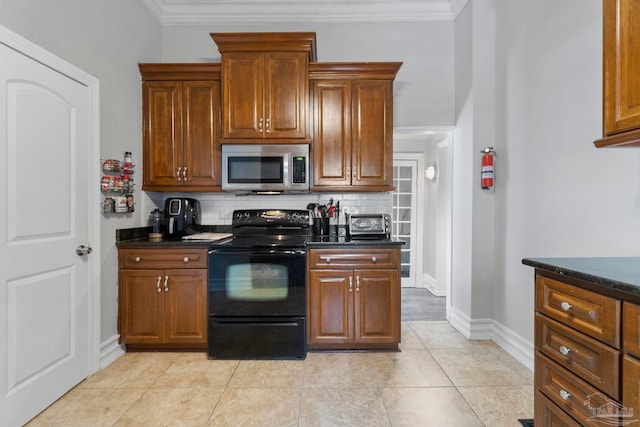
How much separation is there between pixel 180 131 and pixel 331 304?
208cm

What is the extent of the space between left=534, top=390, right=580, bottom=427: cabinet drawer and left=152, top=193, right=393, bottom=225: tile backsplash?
2153 mm

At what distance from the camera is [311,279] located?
275cm

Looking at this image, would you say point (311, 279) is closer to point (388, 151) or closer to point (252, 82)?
point (388, 151)

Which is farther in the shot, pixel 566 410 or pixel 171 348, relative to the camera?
pixel 171 348

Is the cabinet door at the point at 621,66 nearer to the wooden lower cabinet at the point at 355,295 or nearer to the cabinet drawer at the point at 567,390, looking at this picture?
the cabinet drawer at the point at 567,390

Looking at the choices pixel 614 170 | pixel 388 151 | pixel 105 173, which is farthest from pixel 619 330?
pixel 105 173

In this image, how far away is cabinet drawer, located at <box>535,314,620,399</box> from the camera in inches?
44.0

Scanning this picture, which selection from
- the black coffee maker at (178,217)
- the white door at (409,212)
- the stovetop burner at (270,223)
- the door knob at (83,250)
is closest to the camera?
the door knob at (83,250)

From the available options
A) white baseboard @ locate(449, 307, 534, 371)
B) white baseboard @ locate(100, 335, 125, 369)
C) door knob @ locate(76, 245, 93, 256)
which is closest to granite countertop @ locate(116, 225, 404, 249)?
door knob @ locate(76, 245, 93, 256)

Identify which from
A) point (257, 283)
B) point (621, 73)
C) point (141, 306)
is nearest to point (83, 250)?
point (141, 306)

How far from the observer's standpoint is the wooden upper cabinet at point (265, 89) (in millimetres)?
2906

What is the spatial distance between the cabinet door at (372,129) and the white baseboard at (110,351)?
246 cm

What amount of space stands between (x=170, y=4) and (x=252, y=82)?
1418mm

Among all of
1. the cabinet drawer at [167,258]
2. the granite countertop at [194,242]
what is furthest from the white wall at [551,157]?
the cabinet drawer at [167,258]
